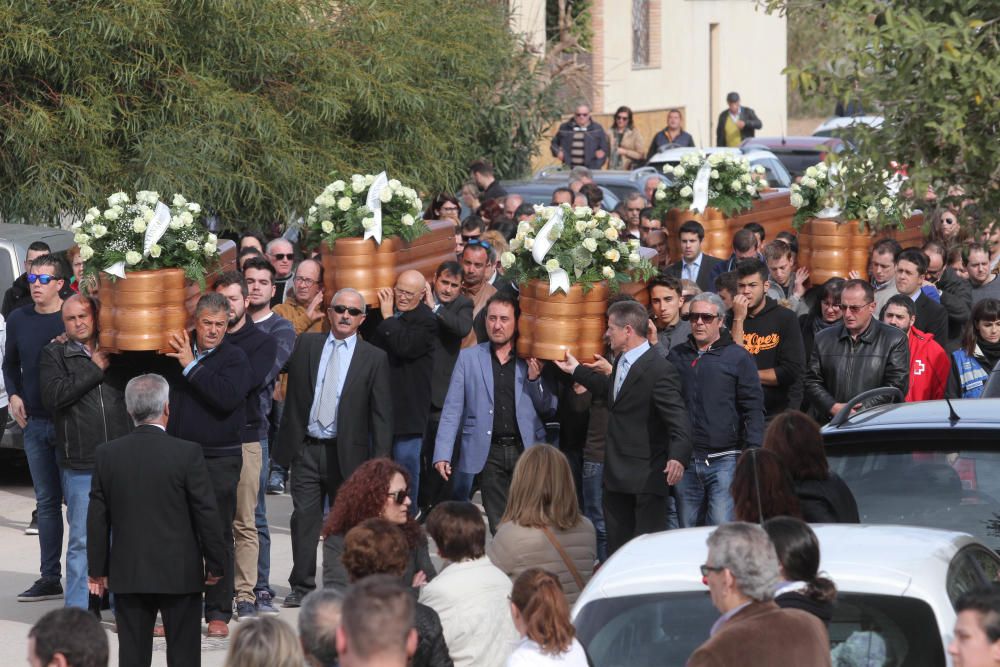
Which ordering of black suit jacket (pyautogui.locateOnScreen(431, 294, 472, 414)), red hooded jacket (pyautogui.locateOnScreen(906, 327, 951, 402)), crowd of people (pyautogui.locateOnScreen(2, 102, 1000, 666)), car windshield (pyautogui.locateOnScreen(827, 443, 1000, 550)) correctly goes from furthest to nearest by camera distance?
black suit jacket (pyautogui.locateOnScreen(431, 294, 472, 414)) < red hooded jacket (pyautogui.locateOnScreen(906, 327, 951, 402)) < crowd of people (pyautogui.locateOnScreen(2, 102, 1000, 666)) < car windshield (pyautogui.locateOnScreen(827, 443, 1000, 550))

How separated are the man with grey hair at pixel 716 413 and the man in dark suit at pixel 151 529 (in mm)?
3019

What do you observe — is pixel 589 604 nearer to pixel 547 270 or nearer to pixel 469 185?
pixel 547 270

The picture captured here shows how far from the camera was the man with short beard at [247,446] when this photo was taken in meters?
9.91

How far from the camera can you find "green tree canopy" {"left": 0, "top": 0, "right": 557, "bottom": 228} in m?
15.4

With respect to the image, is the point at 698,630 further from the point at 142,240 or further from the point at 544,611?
the point at 142,240

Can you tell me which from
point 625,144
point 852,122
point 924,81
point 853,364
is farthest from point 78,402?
point 625,144

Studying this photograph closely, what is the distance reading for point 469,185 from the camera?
19.1 m

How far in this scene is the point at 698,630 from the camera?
5820mm

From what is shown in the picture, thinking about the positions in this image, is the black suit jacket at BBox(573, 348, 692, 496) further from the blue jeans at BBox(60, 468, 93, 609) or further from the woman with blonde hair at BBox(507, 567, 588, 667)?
the woman with blonde hair at BBox(507, 567, 588, 667)

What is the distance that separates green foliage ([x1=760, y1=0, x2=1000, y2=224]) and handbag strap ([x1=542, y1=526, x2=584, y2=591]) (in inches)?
89.0

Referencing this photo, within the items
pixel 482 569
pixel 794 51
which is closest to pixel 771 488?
pixel 482 569

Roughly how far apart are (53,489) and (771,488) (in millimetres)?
5256

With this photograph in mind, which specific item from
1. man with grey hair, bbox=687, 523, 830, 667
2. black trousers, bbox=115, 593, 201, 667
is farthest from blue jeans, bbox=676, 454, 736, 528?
man with grey hair, bbox=687, 523, 830, 667

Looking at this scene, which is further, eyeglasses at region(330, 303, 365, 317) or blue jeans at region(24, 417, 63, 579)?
blue jeans at region(24, 417, 63, 579)
